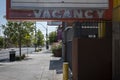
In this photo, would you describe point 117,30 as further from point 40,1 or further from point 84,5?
point 40,1

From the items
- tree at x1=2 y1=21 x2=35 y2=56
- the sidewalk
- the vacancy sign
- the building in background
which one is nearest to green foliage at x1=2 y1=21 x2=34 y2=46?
tree at x1=2 y1=21 x2=35 y2=56

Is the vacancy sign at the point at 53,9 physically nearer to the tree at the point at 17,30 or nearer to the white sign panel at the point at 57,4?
the white sign panel at the point at 57,4

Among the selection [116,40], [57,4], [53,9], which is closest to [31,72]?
[53,9]

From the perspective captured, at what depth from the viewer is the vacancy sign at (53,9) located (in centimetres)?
1227

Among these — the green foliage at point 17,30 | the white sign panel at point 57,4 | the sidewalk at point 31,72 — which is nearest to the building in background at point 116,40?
the white sign panel at point 57,4

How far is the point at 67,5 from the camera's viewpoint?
40.7ft

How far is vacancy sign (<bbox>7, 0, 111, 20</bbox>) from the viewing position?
40.3ft

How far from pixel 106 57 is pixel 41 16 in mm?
2935

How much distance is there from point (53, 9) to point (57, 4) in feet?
0.74

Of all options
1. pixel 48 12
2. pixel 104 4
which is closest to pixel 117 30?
pixel 104 4

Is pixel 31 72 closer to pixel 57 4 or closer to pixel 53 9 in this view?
pixel 53 9

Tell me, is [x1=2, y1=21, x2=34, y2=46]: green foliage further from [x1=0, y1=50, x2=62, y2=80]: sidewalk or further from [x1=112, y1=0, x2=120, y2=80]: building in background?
[x1=112, y1=0, x2=120, y2=80]: building in background

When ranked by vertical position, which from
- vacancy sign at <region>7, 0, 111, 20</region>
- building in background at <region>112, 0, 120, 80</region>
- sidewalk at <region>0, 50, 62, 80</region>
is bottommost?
sidewalk at <region>0, 50, 62, 80</region>

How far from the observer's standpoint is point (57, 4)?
1237cm
